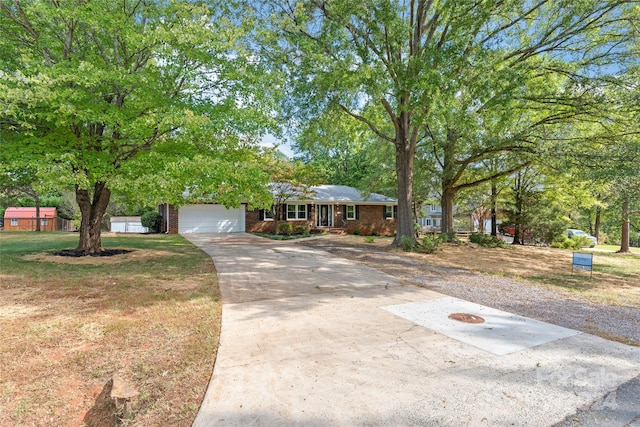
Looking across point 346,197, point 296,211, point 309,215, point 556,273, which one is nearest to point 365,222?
point 346,197

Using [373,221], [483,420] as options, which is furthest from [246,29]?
[373,221]

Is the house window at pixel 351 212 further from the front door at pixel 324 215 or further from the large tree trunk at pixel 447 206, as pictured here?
the large tree trunk at pixel 447 206

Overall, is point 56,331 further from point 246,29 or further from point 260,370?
point 246,29

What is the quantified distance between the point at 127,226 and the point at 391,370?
2847 centimetres

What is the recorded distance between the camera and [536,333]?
15.4ft

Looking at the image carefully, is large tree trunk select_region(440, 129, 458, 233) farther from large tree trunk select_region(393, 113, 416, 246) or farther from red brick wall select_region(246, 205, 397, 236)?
red brick wall select_region(246, 205, 397, 236)

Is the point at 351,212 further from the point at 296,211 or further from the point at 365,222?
the point at 296,211

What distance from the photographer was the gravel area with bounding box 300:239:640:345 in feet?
16.7

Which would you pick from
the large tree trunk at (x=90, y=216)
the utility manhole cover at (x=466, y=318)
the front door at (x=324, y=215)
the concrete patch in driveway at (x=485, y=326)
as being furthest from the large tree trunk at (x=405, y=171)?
the large tree trunk at (x=90, y=216)

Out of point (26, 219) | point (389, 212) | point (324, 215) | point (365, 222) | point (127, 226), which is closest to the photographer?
point (324, 215)

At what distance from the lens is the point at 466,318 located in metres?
5.32

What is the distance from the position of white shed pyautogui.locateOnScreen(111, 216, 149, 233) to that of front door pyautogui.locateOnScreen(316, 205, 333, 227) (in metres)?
12.5

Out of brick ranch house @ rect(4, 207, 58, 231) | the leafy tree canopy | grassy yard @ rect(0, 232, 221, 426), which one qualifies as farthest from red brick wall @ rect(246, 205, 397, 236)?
brick ranch house @ rect(4, 207, 58, 231)

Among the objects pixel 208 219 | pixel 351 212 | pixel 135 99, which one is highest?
pixel 135 99
